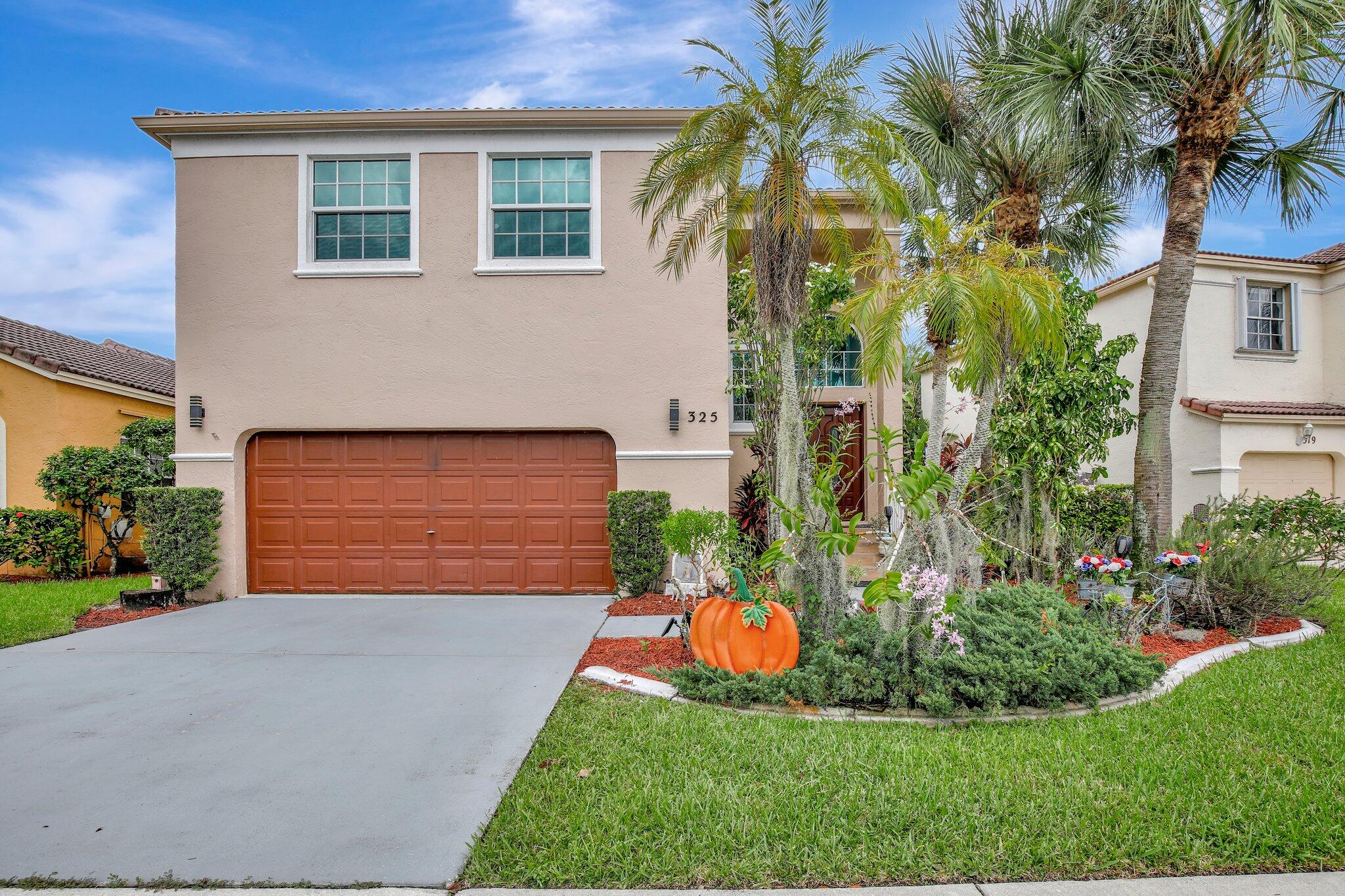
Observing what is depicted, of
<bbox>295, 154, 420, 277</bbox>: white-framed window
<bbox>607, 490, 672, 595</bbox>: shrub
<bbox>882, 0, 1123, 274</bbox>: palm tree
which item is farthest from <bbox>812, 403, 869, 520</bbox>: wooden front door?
<bbox>295, 154, 420, 277</bbox>: white-framed window

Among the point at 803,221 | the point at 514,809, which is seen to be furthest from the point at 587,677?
the point at 803,221

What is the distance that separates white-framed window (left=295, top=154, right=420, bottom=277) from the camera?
9562 mm

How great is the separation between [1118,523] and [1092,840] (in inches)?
258

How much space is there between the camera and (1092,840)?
118 inches

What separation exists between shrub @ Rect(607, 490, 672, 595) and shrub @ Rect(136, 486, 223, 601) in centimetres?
557

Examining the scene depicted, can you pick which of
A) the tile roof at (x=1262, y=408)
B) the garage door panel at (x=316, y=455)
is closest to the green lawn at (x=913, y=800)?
the garage door panel at (x=316, y=455)

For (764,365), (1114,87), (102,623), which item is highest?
(1114,87)

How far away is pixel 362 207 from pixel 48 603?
668cm

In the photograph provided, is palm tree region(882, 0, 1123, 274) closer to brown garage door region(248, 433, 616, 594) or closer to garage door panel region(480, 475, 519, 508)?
brown garage door region(248, 433, 616, 594)

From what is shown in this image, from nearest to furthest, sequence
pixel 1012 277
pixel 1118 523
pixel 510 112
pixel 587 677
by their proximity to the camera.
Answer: pixel 1012 277
pixel 587 677
pixel 1118 523
pixel 510 112

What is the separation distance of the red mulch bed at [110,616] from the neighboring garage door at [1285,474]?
17.6 meters

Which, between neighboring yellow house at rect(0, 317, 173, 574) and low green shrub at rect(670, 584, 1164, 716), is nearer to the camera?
low green shrub at rect(670, 584, 1164, 716)

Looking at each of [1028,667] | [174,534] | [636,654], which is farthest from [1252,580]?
[174,534]

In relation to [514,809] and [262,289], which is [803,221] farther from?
[262,289]
